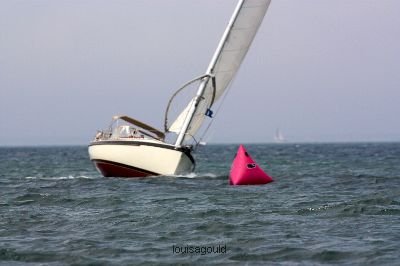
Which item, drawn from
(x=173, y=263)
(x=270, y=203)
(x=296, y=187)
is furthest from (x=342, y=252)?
(x=296, y=187)

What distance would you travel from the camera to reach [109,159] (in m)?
32.5

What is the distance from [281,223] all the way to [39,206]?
25.5ft

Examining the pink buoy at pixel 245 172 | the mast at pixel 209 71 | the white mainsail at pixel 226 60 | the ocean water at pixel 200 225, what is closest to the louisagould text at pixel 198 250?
the ocean water at pixel 200 225

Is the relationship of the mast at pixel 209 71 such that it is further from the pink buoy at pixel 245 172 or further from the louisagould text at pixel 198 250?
the louisagould text at pixel 198 250

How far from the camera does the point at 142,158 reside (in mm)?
31406

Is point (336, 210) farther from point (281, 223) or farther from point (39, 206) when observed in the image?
point (39, 206)

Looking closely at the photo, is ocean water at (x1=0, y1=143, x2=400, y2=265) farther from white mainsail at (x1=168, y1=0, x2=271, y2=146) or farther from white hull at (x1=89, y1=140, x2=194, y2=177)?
white mainsail at (x1=168, y1=0, x2=271, y2=146)

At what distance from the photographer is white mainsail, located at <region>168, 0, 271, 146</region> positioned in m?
32.5

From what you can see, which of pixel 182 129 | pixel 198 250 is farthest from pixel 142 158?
pixel 198 250

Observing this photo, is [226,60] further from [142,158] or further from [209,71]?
[142,158]

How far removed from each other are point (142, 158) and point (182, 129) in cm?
209

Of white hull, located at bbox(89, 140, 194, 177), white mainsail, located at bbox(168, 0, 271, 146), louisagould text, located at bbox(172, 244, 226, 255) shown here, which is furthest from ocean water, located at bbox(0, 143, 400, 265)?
white mainsail, located at bbox(168, 0, 271, 146)

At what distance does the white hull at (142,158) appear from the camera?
31.0 metres

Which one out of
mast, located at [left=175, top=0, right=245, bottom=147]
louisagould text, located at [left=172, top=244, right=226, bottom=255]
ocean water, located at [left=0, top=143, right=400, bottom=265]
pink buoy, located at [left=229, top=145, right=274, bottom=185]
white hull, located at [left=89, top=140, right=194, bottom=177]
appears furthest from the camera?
mast, located at [left=175, top=0, right=245, bottom=147]
